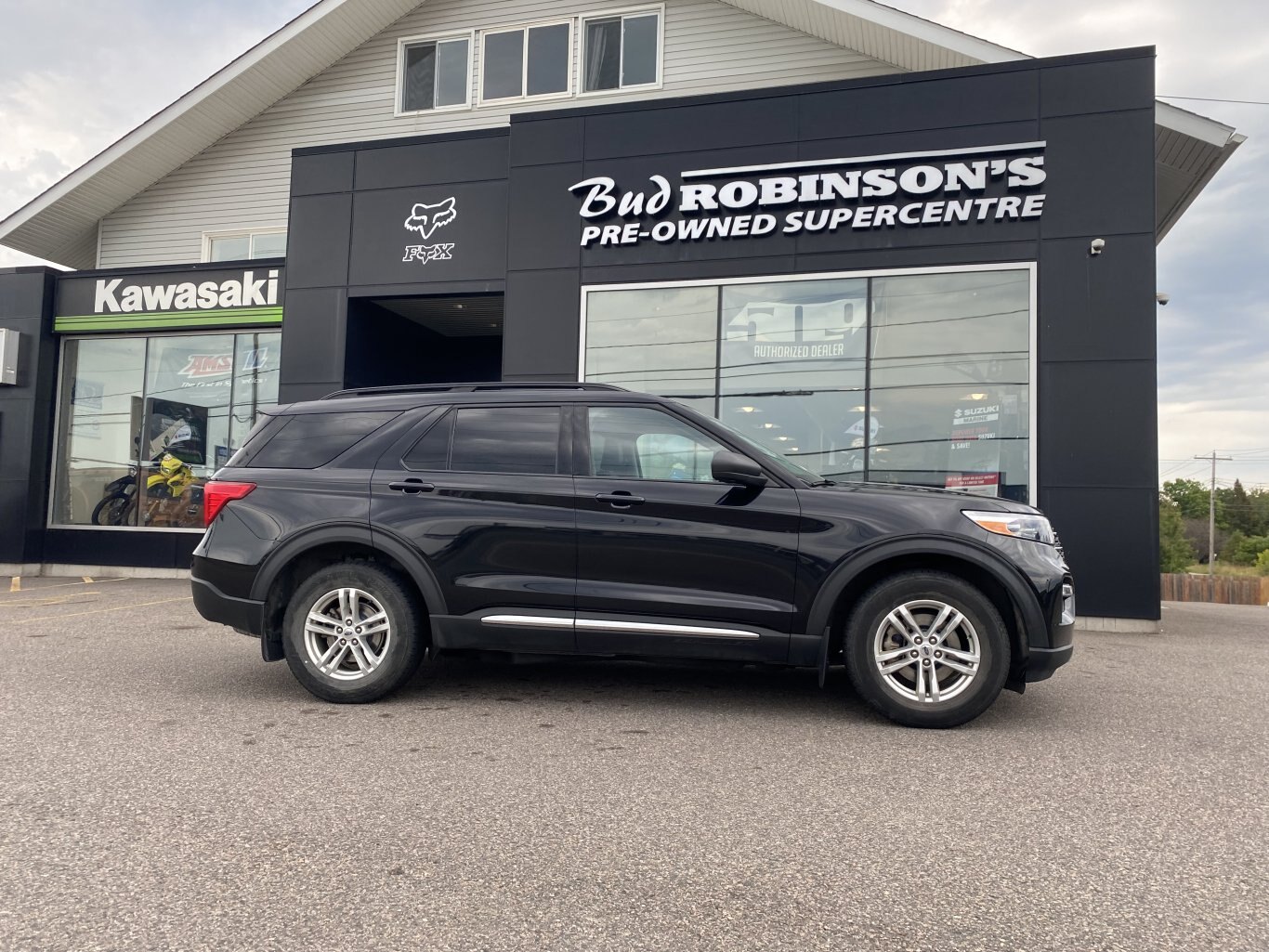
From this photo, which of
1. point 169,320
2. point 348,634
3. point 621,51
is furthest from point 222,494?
point 621,51

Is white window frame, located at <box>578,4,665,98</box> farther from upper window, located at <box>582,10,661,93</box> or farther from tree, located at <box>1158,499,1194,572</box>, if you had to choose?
tree, located at <box>1158,499,1194,572</box>

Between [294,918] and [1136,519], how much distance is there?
8.84m

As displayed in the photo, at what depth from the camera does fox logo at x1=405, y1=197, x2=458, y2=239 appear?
38.7 ft

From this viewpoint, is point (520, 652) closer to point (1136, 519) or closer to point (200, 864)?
point (200, 864)

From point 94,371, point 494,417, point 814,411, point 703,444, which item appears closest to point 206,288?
point 94,371

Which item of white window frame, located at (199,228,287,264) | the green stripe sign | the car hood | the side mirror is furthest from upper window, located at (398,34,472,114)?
the car hood

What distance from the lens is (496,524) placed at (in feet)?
16.2

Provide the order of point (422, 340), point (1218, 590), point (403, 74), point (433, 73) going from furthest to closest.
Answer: point (1218, 590)
point (403, 74)
point (433, 73)
point (422, 340)

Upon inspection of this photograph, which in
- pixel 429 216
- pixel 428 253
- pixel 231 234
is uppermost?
pixel 231 234

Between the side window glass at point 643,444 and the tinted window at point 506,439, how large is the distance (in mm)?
258

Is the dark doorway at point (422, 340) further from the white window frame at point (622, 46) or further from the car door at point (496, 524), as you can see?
the car door at point (496, 524)

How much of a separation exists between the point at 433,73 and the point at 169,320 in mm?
5874

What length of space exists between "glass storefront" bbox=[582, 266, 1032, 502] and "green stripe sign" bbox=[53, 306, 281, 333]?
542cm

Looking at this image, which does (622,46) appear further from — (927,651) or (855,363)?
(927,651)
